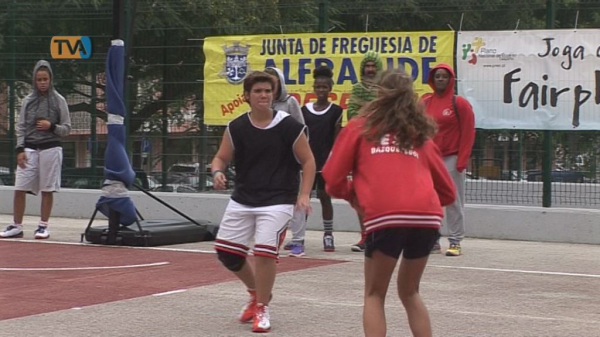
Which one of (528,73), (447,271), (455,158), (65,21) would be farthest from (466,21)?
(65,21)

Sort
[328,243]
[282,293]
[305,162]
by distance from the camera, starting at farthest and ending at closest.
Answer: [328,243]
[282,293]
[305,162]

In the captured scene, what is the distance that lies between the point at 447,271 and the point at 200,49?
603 centimetres

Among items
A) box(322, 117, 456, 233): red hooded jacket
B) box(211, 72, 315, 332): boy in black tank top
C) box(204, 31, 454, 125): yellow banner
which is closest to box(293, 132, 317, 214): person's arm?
box(211, 72, 315, 332): boy in black tank top

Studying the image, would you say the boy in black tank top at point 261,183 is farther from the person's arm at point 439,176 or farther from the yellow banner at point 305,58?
the yellow banner at point 305,58

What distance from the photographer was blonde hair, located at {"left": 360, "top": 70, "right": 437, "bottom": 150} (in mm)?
6121

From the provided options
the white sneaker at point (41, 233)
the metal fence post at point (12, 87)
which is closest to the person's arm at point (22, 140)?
the white sneaker at point (41, 233)

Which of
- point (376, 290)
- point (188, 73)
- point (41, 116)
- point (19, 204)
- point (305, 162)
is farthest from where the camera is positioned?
point (188, 73)

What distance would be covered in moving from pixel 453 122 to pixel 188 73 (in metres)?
5.11

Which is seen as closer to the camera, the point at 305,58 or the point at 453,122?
the point at 453,122

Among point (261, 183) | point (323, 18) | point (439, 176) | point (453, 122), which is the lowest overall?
point (261, 183)

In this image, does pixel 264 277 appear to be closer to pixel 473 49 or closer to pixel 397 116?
pixel 397 116

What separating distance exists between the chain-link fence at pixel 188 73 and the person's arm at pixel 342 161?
6958mm

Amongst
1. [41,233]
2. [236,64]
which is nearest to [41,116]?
[41,233]

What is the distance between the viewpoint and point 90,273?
400 inches
